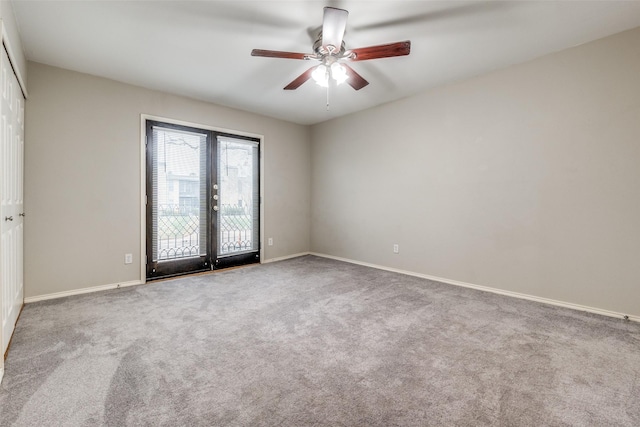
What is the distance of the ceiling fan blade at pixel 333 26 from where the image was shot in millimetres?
1906

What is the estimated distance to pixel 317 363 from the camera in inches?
72.1

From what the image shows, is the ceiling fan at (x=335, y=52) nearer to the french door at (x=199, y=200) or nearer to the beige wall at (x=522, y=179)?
the beige wall at (x=522, y=179)

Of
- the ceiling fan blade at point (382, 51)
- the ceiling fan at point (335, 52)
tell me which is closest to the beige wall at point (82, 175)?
the ceiling fan at point (335, 52)

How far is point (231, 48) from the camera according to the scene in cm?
274

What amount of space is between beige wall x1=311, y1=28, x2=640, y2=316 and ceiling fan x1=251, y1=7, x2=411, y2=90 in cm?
125

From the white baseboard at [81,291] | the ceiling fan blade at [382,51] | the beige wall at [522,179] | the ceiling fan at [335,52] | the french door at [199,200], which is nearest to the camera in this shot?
the ceiling fan at [335,52]

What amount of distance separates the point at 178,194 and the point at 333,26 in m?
3.00

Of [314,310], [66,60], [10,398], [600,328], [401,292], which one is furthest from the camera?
[401,292]

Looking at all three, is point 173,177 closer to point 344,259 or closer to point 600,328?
point 344,259

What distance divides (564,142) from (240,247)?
4.36m

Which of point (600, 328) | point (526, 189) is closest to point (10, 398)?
point (600, 328)

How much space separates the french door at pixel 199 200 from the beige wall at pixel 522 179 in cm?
199

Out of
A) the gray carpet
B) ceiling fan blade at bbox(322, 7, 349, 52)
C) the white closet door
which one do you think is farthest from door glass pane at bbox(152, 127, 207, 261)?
ceiling fan blade at bbox(322, 7, 349, 52)

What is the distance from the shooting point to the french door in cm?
374
